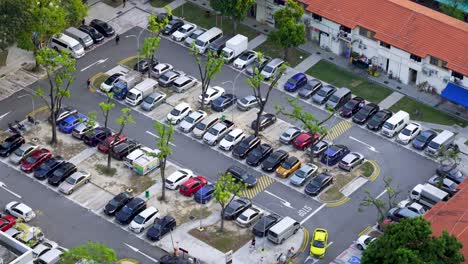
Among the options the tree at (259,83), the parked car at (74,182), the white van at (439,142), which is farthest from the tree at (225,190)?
the white van at (439,142)

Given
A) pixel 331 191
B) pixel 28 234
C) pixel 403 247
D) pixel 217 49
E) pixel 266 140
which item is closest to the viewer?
pixel 403 247

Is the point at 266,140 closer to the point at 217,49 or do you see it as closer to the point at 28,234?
the point at 217,49

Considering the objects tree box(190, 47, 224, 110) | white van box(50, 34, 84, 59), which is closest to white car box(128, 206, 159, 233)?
tree box(190, 47, 224, 110)

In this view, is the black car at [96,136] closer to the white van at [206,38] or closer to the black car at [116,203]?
the black car at [116,203]

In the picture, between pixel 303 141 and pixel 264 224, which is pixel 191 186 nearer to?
pixel 264 224

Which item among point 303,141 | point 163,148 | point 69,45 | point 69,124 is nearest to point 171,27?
point 69,45

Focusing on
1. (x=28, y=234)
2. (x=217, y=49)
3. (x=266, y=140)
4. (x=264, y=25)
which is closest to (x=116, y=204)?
(x=28, y=234)

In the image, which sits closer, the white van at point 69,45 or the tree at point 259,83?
the tree at point 259,83
